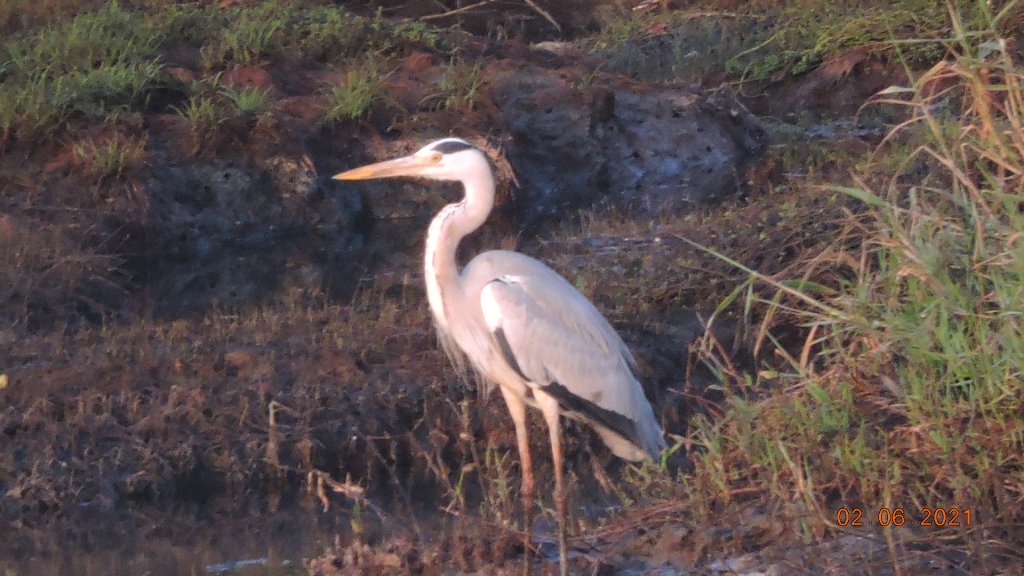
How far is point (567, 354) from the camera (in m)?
5.69

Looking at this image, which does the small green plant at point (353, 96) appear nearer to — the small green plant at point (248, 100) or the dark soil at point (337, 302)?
the dark soil at point (337, 302)

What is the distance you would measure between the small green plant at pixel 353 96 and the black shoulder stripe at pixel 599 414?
21.6ft

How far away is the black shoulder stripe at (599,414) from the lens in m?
5.74

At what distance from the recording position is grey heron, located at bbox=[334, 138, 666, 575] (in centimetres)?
561

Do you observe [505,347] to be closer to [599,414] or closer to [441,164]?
[599,414]

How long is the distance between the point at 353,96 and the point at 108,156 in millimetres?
A: 2265

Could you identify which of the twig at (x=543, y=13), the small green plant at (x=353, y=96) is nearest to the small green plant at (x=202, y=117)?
the small green plant at (x=353, y=96)

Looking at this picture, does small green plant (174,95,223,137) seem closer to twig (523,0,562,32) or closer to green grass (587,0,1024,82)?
green grass (587,0,1024,82)

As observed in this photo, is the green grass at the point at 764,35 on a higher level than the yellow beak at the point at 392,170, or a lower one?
lower

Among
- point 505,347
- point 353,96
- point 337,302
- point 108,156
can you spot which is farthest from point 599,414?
point 353,96

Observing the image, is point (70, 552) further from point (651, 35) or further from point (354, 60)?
point (651, 35)

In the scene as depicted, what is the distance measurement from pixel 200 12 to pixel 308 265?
4.08 metres

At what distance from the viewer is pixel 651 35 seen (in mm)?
18656

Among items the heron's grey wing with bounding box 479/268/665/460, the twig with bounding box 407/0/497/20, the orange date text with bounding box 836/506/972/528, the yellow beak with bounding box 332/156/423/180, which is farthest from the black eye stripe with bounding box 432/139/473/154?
the twig with bounding box 407/0/497/20
